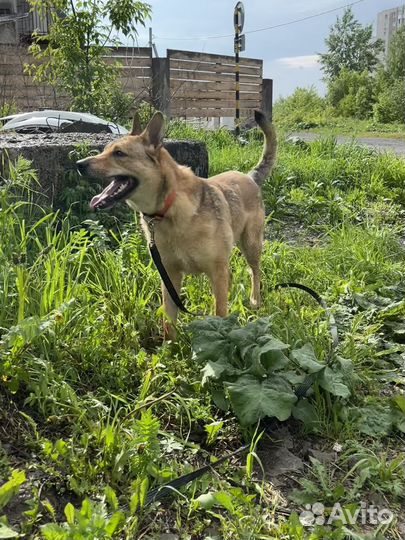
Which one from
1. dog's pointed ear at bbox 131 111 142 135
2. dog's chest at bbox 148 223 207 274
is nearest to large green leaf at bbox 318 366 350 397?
dog's chest at bbox 148 223 207 274

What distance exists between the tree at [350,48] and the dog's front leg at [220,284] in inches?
2115

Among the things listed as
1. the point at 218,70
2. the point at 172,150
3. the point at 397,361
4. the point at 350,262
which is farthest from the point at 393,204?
the point at 218,70

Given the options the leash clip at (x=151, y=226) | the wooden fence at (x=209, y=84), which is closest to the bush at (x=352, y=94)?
the wooden fence at (x=209, y=84)

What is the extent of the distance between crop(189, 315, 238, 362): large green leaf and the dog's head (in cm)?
78

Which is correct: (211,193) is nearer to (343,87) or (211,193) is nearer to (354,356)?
(354,356)

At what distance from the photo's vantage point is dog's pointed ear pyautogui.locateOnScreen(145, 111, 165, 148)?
10.1ft

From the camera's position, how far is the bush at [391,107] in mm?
28375

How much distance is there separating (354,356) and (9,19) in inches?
702

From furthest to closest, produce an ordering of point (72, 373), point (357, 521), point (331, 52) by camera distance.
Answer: point (331, 52) → point (72, 373) → point (357, 521)

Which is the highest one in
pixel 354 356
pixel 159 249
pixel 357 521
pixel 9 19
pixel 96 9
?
pixel 9 19

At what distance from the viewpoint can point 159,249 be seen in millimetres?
3119

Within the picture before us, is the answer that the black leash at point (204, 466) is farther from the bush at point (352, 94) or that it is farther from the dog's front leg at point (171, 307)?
the bush at point (352, 94)

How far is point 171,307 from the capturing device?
3.18 metres

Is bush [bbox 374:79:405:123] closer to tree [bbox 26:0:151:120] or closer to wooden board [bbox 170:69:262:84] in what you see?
wooden board [bbox 170:69:262:84]
